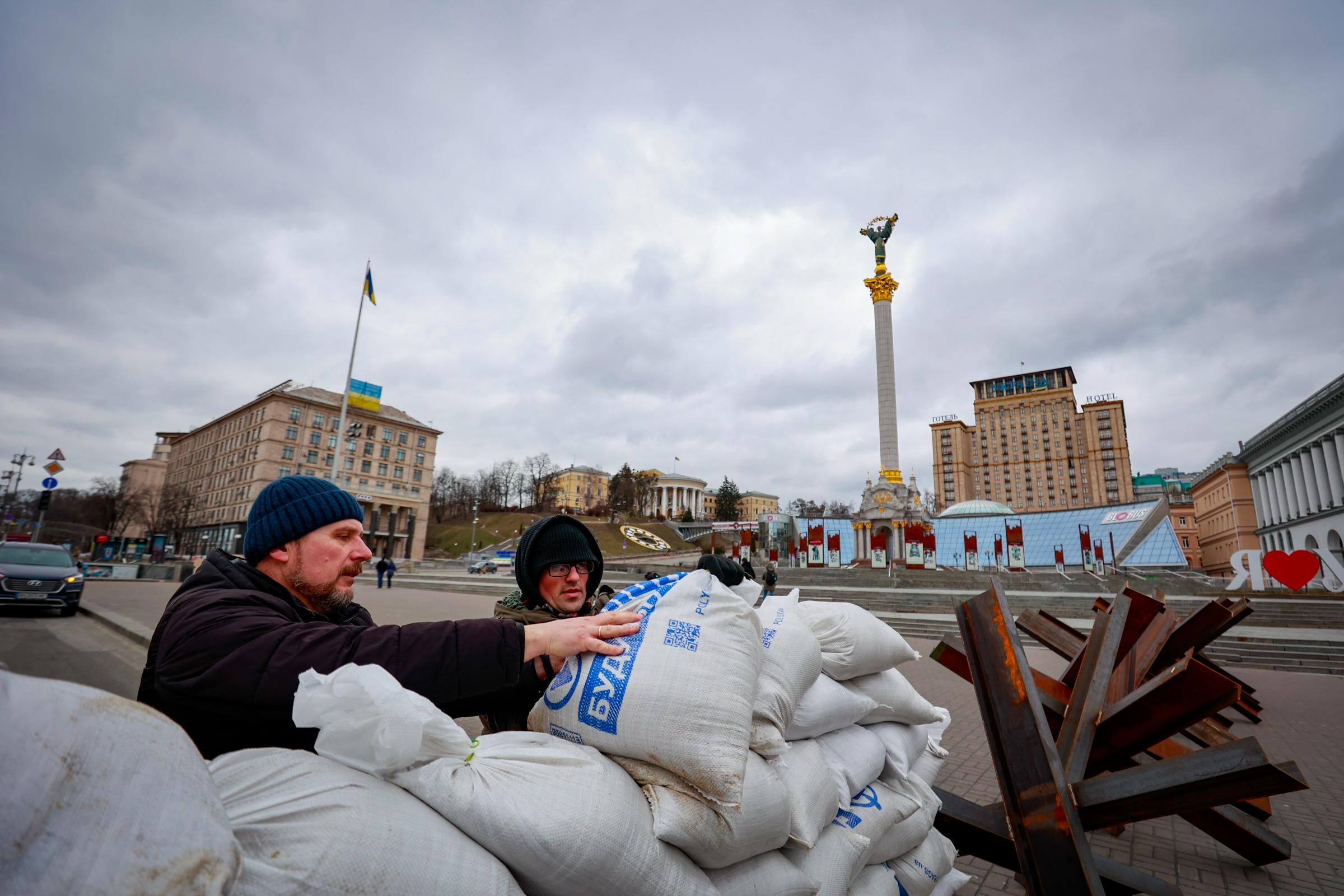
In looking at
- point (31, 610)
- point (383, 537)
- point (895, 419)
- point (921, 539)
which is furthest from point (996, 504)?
point (31, 610)

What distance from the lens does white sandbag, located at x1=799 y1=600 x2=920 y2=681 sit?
2.56m

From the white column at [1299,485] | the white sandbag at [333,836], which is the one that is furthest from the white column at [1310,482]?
the white sandbag at [333,836]

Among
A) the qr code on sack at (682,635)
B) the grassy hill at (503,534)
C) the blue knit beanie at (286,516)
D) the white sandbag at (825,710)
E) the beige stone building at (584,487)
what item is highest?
the beige stone building at (584,487)

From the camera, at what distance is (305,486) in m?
1.66

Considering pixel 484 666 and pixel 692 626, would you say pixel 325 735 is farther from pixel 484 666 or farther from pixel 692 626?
pixel 692 626

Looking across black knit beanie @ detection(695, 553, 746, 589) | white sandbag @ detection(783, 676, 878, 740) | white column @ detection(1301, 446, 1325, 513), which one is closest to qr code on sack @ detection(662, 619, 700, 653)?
white sandbag @ detection(783, 676, 878, 740)

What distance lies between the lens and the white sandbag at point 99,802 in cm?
58

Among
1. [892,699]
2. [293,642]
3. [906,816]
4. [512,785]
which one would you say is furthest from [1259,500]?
[293,642]

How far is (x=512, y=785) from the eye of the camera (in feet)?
3.96

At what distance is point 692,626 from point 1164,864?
3350mm

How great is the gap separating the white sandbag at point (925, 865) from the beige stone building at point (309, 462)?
185ft

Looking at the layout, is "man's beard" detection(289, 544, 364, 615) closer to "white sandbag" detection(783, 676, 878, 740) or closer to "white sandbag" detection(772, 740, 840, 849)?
"white sandbag" detection(772, 740, 840, 849)

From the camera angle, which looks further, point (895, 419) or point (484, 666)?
point (895, 419)

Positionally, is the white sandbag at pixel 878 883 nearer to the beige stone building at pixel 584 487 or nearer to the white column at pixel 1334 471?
the white column at pixel 1334 471
